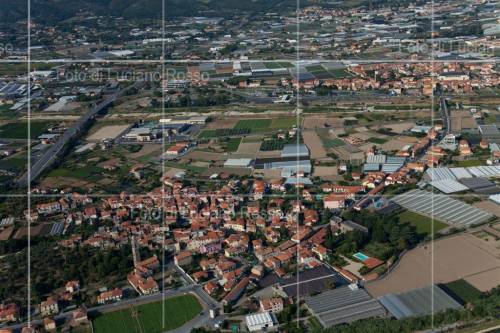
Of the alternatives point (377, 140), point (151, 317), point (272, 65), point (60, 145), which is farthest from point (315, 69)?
point (151, 317)

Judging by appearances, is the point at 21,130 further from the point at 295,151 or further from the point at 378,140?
the point at 378,140

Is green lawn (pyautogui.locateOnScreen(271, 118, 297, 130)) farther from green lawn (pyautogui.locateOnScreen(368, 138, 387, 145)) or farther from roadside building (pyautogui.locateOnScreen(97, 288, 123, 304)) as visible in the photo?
roadside building (pyautogui.locateOnScreen(97, 288, 123, 304))

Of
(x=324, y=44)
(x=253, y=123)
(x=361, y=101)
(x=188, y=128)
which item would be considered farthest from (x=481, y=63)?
(x=188, y=128)

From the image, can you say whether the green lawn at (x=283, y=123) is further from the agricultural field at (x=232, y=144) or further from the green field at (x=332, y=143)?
the green field at (x=332, y=143)

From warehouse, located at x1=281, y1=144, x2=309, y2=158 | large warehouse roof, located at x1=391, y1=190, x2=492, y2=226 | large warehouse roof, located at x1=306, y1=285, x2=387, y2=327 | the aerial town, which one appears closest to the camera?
large warehouse roof, located at x1=306, y1=285, x2=387, y2=327

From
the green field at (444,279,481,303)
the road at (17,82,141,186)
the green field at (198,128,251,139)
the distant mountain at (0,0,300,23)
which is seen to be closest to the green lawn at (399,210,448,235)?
the green field at (444,279,481,303)

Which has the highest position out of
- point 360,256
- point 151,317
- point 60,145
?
point 60,145

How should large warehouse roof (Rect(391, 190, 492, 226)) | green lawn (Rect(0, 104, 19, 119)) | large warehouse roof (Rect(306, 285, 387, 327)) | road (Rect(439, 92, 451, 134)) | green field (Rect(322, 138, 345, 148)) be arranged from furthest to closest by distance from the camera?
1. green lawn (Rect(0, 104, 19, 119))
2. road (Rect(439, 92, 451, 134))
3. green field (Rect(322, 138, 345, 148))
4. large warehouse roof (Rect(391, 190, 492, 226))
5. large warehouse roof (Rect(306, 285, 387, 327))
